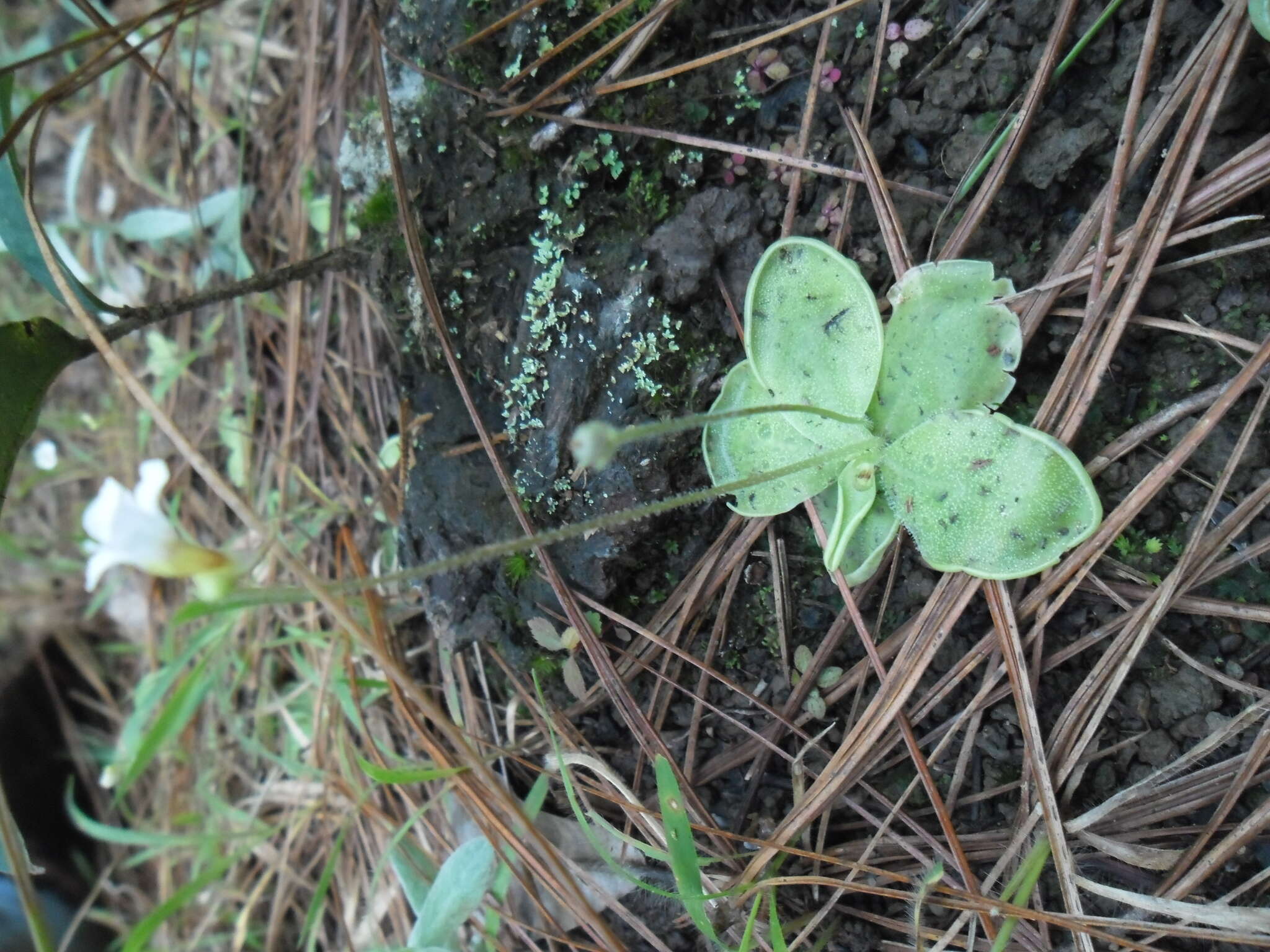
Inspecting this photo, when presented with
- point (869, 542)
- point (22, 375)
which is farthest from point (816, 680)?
point (22, 375)

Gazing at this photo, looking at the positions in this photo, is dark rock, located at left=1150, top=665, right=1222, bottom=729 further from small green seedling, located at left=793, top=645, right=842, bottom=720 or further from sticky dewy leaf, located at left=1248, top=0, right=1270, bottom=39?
sticky dewy leaf, located at left=1248, top=0, right=1270, bottom=39

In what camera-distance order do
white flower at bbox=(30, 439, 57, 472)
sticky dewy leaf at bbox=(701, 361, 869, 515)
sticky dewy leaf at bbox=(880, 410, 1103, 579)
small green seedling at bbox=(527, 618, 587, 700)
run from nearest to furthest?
1. sticky dewy leaf at bbox=(880, 410, 1103, 579)
2. sticky dewy leaf at bbox=(701, 361, 869, 515)
3. small green seedling at bbox=(527, 618, 587, 700)
4. white flower at bbox=(30, 439, 57, 472)

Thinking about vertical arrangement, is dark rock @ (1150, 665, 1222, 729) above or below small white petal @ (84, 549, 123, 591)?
below

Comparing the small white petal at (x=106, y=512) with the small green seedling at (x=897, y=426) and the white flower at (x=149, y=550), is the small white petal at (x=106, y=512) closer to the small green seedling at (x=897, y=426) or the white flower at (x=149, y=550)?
the white flower at (x=149, y=550)

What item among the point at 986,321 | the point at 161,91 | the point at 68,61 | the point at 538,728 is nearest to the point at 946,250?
the point at 986,321

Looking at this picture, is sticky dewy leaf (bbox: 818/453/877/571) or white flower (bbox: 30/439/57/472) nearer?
sticky dewy leaf (bbox: 818/453/877/571)

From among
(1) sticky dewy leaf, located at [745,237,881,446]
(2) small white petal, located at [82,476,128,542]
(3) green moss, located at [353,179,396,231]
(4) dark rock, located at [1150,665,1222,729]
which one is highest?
(3) green moss, located at [353,179,396,231]

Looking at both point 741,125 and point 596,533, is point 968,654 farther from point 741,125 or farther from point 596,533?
point 741,125

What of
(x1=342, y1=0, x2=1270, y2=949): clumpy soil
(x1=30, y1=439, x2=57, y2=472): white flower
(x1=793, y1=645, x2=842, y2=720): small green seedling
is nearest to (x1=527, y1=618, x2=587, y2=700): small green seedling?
(x1=342, y1=0, x2=1270, y2=949): clumpy soil
